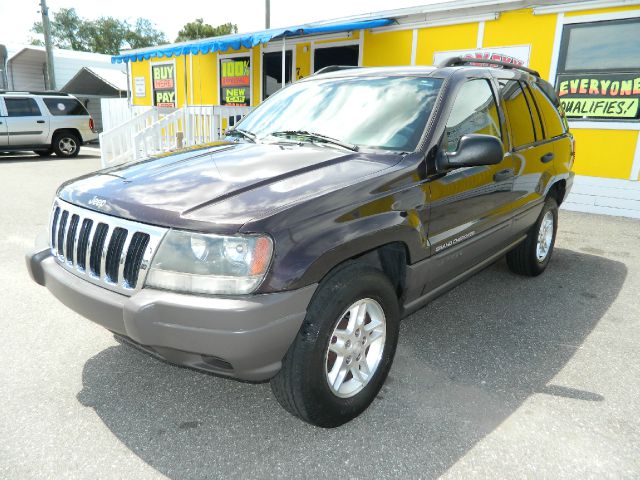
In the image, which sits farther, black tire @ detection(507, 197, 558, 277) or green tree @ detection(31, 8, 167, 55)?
green tree @ detection(31, 8, 167, 55)

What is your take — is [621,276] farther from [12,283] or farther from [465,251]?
[12,283]

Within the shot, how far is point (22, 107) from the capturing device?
1399 centimetres

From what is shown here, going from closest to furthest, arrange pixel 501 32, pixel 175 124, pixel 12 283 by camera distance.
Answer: pixel 12 283 < pixel 501 32 < pixel 175 124

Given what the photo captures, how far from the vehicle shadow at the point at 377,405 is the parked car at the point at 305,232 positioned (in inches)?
8.4

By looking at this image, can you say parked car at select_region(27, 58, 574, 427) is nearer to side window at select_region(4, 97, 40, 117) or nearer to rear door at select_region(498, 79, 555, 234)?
rear door at select_region(498, 79, 555, 234)

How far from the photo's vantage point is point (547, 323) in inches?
150

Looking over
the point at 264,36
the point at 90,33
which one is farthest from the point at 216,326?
the point at 90,33

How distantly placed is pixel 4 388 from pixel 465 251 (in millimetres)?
2863

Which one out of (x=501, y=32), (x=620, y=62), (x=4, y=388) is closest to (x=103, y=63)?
(x=501, y=32)

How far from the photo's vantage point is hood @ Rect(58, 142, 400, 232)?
2.14 metres

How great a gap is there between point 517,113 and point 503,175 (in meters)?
0.66

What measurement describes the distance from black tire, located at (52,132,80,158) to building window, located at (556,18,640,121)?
522 inches

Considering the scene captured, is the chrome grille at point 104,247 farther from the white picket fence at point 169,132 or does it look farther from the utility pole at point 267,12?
the utility pole at point 267,12

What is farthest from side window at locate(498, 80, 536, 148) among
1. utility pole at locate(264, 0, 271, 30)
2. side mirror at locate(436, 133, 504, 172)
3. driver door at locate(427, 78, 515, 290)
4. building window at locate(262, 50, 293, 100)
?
utility pole at locate(264, 0, 271, 30)
